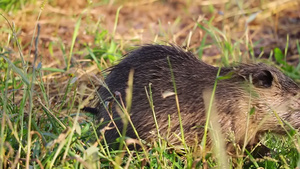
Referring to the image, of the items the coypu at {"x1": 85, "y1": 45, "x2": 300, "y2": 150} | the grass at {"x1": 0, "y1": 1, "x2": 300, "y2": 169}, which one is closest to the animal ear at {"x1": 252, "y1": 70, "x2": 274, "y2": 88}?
the coypu at {"x1": 85, "y1": 45, "x2": 300, "y2": 150}

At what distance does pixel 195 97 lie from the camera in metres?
3.18

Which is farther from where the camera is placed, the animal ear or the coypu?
the animal ear

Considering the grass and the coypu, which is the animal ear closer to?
the coypu

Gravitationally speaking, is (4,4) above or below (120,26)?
above

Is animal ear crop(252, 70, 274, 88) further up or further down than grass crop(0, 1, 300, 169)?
further up

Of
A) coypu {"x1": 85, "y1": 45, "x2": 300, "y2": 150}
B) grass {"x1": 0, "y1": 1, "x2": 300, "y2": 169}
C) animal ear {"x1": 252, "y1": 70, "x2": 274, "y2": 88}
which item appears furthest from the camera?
animal ear {"x1": 252, "y1": 70, "x2": 274, "y2": 88}

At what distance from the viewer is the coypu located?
313 centimetres

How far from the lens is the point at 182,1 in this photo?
25.6ft

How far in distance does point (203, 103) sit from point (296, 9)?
475cm

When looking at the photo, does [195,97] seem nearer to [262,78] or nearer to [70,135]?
[262,78]

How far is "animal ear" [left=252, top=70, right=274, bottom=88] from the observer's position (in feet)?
10.6

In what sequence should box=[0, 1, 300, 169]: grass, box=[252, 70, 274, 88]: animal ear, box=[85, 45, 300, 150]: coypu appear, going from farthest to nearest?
1. box=[252, 70, 274, 88]: animal ear
2. box=[85, 45, 300, 150]: coypu
3. box=[0, 1, 300, 169]: grass

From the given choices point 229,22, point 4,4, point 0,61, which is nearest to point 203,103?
point 0,61

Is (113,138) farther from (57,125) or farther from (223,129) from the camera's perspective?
(223,129)
